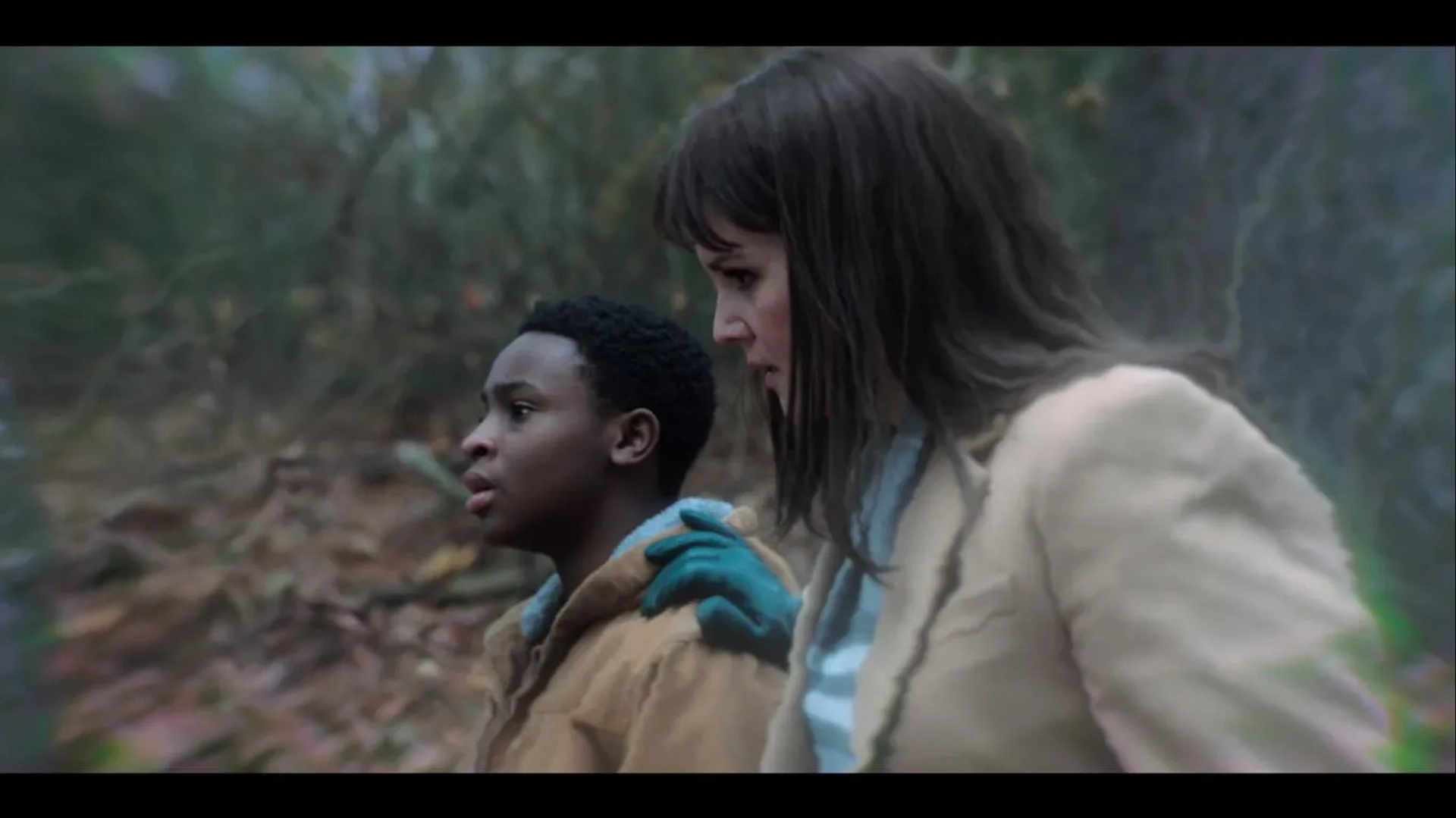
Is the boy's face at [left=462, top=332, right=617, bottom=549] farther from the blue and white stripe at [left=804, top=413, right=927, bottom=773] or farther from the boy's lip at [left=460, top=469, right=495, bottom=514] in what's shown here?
the blue and white stripe at [left=804, top=413, right=927, bottom=773]

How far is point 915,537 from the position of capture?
0.97 meters

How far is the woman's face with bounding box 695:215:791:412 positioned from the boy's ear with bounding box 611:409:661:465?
0.18 meters

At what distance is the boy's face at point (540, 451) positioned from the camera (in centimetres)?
122

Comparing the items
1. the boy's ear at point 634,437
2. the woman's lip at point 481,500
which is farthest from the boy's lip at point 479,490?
the boy's ear at point 634,437

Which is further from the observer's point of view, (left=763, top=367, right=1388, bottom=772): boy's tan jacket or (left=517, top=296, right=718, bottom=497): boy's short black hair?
(left=517, top=296, right=718, bottom=497): boy's short black hair

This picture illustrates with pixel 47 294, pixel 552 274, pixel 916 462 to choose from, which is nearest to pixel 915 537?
pixel 916 462

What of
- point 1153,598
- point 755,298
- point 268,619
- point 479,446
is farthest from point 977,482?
point 268,619

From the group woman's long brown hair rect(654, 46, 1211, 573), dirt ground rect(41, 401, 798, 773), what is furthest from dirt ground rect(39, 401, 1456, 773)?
woman's long brown hair rect(654, 46, 1211, 573)

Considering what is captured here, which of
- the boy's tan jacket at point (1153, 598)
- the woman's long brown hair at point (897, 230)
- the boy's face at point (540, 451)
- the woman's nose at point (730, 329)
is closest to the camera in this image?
the boy's tan jacket at point (1153, 598)

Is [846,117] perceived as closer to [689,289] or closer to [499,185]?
[689,289]

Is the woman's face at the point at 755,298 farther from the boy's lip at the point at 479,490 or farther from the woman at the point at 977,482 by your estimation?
the boy's lip at the point at 479,490

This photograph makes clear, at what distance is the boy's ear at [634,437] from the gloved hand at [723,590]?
0.08 meters

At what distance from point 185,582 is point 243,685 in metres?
0.12

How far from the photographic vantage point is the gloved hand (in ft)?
3.75
